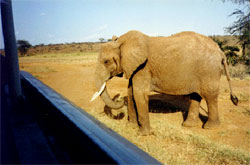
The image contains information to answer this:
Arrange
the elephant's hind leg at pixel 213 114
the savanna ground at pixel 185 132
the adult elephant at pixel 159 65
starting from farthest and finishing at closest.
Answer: the elephant's hind leg at pixel 213 114 < the adult elephant at pixel 159 65 < the savanna ground at pixel 185 132

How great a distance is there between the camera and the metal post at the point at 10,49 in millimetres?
2627

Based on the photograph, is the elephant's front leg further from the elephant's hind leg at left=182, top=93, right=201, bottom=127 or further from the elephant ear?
the elephant's hind leg at left=182, top=93, right=201, bottom=127

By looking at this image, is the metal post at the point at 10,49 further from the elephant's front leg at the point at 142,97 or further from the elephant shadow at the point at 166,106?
the elephant shadow at the point at 166,106

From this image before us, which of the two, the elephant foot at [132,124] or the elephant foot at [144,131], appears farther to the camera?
the elephant foot at [132,124]

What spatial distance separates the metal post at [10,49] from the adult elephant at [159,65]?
2205 millimetres

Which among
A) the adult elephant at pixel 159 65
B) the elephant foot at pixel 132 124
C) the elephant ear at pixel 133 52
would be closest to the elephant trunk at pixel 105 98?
the adult elephant at pixel 159 65

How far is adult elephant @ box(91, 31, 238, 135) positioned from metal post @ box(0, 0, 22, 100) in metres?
2.21

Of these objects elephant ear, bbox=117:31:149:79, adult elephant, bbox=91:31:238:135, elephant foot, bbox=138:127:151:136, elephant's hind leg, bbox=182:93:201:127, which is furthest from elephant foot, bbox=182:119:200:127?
elephant ear, bbox=117:31:149:79

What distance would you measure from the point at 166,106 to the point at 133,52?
3285mm

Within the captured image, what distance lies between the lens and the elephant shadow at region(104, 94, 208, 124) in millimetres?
6250

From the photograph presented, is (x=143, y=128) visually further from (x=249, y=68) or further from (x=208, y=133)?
(x=249, y=68)

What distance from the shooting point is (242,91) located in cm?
838

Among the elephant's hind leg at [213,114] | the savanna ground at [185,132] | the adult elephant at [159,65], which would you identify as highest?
the adult elephant at [159,65]

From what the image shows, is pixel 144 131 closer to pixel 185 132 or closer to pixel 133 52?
pixel 185 132
